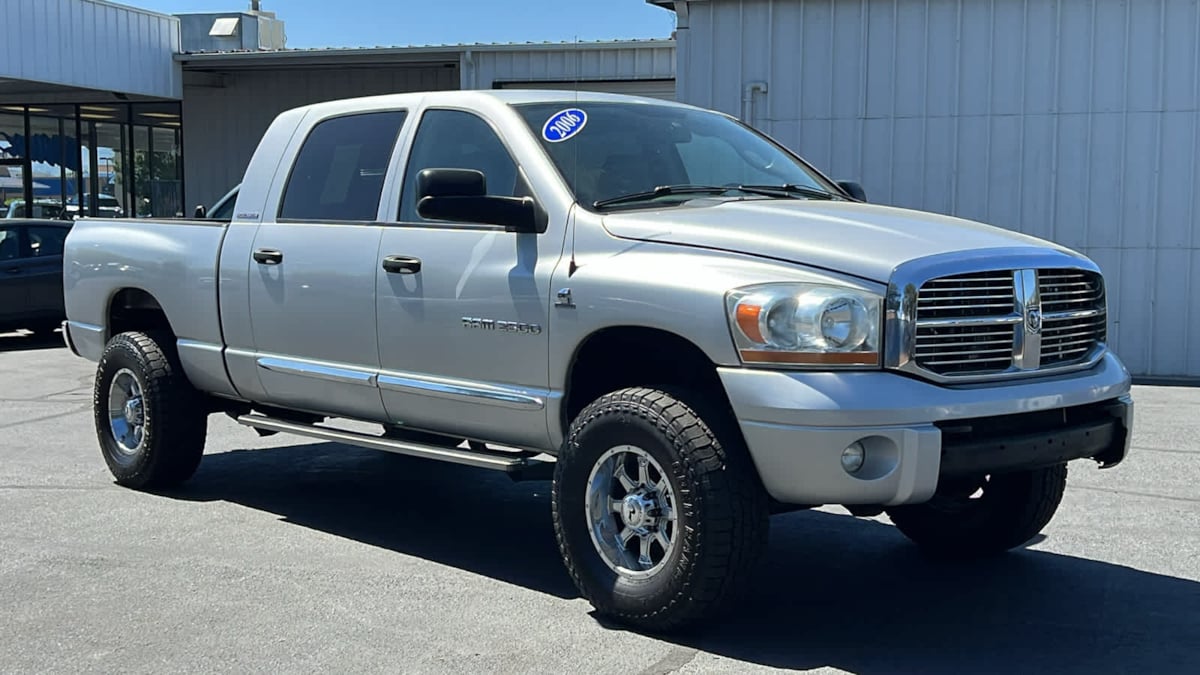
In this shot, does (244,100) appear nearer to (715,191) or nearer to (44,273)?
(44,273)

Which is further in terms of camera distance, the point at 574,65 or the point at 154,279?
the point at 574,65

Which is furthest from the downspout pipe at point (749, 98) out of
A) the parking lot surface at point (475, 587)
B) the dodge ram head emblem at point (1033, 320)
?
the dodge ram head emblem at point (1033, 320)

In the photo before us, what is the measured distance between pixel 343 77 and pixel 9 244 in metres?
6.39

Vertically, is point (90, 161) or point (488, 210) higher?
point (90, 161)

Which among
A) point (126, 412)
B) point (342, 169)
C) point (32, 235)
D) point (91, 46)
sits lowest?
point (126, 412)

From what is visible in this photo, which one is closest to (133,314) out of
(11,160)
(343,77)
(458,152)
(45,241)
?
(458,152)

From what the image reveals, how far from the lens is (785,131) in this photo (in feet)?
46.9

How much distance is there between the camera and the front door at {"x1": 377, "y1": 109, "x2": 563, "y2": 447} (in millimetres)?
5336

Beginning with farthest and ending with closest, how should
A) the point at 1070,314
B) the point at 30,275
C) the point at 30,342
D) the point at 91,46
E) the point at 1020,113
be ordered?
1. the point at 91,46
2. the point at 30,342
3. the point at 30,275
4. the point at 1020,113
5. the point at 1070,314

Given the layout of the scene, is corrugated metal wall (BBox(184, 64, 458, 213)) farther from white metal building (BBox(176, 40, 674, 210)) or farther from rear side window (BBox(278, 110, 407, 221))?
rear side window (BBox(278, 110, 407, 221))

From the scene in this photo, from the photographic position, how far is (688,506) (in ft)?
15.0

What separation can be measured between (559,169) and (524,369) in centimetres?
82

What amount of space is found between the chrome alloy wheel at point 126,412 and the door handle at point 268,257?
1326 mm

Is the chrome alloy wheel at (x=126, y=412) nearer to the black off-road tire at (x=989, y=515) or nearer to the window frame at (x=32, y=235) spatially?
the black off-road tire at (x=989, y=515)
